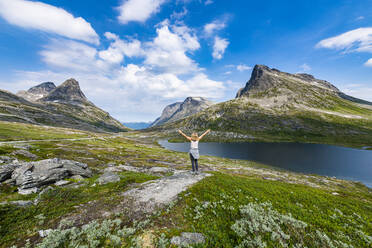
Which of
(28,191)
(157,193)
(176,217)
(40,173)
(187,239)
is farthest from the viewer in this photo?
(40,173)

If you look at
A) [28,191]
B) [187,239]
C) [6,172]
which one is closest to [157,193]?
[187,239]

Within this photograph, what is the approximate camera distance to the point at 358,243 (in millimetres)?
9695

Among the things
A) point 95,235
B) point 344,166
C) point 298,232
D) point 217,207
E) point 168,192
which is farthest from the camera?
point 344,166

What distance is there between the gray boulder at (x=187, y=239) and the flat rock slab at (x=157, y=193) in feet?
11.7

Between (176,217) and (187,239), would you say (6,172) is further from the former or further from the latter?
(187,239)

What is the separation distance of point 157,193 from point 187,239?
627cm

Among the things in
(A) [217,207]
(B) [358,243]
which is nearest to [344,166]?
(B) [358,243]

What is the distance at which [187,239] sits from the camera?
28.4 feet

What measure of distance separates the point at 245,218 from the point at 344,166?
110340mm

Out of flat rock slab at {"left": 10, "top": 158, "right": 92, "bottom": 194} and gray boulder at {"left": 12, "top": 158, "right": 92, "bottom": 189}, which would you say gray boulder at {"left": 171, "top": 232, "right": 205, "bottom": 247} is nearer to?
flat rock slab at {"left": 10, "top": 158, "right": 92, "bottom": 194}

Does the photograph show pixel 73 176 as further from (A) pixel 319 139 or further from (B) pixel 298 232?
(A) pixel 319 139

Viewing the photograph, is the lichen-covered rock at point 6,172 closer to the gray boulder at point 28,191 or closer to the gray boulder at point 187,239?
the gray boulder at point 28,191

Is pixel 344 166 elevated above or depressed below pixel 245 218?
below

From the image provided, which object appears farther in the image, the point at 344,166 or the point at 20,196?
the point at 344,166
